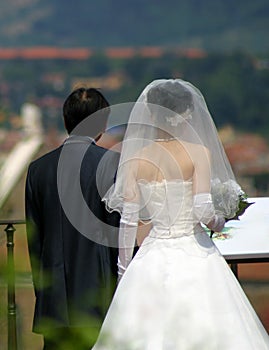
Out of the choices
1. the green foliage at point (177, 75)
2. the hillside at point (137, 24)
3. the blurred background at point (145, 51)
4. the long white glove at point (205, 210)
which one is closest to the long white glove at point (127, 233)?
the long white glove at point (205, 210)

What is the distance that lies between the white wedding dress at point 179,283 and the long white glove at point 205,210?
2.0 inches

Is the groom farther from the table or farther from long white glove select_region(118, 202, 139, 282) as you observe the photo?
the table

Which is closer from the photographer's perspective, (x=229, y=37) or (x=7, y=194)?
(x=7, y=194)

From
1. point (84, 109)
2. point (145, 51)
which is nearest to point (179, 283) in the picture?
point (84, 109)

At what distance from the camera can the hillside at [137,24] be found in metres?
13.5

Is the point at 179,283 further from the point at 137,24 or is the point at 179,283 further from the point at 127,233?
the point at 137,24

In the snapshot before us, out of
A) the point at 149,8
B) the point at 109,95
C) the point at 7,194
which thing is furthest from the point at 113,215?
the point at 149,8

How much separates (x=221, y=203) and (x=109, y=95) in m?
9.91

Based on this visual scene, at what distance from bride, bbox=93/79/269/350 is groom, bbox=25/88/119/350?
0.08m

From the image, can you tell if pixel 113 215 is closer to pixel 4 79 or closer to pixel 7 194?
pixel 7 194

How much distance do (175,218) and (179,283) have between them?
0.68 ft

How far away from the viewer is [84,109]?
2527mm

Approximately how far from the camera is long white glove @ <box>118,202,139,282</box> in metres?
2.37

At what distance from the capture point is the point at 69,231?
8.25 feet
